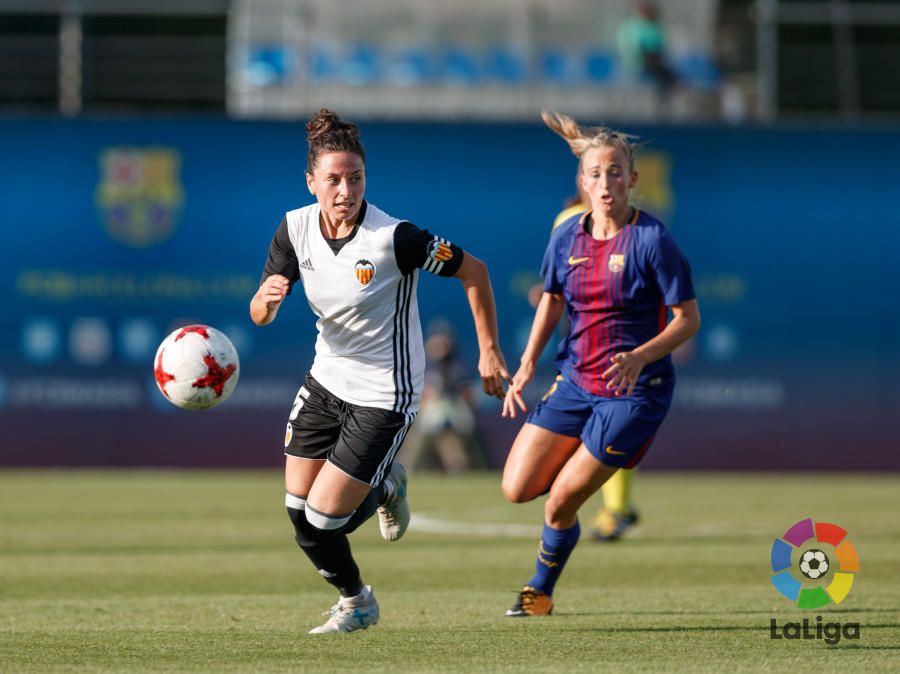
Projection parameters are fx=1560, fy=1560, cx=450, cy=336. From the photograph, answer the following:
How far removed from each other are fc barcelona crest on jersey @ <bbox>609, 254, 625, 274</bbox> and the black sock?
184 centimetres

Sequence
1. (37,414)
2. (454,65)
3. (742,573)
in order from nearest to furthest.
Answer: (742,573)
(37,414)
(454,65)

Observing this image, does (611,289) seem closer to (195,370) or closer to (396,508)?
(396,508)

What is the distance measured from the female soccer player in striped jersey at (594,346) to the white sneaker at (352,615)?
83cm

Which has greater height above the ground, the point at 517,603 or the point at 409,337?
the point at 409,337

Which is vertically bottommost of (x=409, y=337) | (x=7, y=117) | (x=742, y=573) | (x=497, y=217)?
(x=742, y=573)

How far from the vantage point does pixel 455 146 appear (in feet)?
67.0

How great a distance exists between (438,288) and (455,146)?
202cm

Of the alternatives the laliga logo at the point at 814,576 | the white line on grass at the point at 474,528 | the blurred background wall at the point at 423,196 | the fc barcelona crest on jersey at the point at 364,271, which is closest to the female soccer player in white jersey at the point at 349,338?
the fc barcelona crest on jersey at the point at 364,271

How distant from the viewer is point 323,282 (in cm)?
693

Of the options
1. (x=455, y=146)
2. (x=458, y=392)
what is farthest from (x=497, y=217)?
(x=458, y=392)

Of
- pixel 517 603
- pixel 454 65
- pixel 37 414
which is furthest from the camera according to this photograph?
pixel 454 65

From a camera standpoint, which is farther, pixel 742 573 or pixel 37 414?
pixel 37 414

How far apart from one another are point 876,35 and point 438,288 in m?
7.08

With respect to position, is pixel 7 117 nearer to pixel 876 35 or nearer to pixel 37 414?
pixel 37 414
